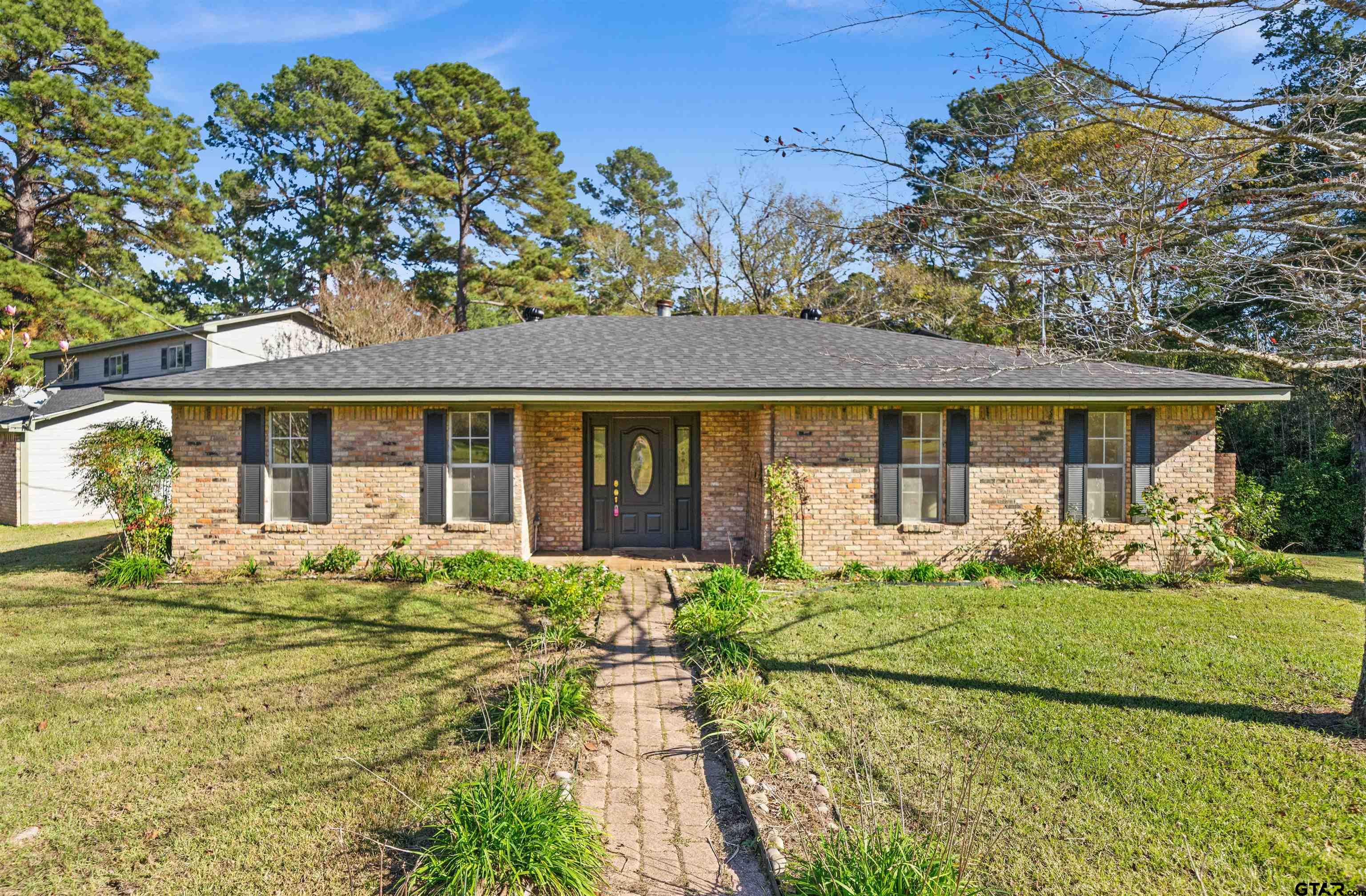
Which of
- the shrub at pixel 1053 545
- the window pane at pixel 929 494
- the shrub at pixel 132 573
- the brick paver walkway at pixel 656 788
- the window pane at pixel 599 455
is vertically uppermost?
the window pane at pixel 599 455

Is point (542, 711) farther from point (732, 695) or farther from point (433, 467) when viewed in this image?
point (433, 467)

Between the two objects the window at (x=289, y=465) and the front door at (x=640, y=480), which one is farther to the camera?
the front door at (x=640, y=480)

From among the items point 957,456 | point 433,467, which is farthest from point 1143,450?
point 433,467

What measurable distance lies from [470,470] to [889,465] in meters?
6.05

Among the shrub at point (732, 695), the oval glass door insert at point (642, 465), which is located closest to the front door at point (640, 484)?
the oval glass door insert at point (642, 465)

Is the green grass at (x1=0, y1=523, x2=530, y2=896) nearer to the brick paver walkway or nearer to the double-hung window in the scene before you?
the brick paver walkway

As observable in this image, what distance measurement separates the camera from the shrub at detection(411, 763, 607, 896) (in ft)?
9.67

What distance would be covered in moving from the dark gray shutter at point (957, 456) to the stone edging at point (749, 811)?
613 centimetres

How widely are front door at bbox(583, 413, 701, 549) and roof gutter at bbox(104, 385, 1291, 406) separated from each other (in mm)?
2042

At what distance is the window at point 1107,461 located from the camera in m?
10.0

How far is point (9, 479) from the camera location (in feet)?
55.1

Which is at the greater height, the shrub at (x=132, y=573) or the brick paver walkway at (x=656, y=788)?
the shrub at (x=132, y=573)

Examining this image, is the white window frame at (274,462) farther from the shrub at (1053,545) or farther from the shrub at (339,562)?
the shrub at (1053,545)

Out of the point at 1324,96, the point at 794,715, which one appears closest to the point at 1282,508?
the point at 1324,96
